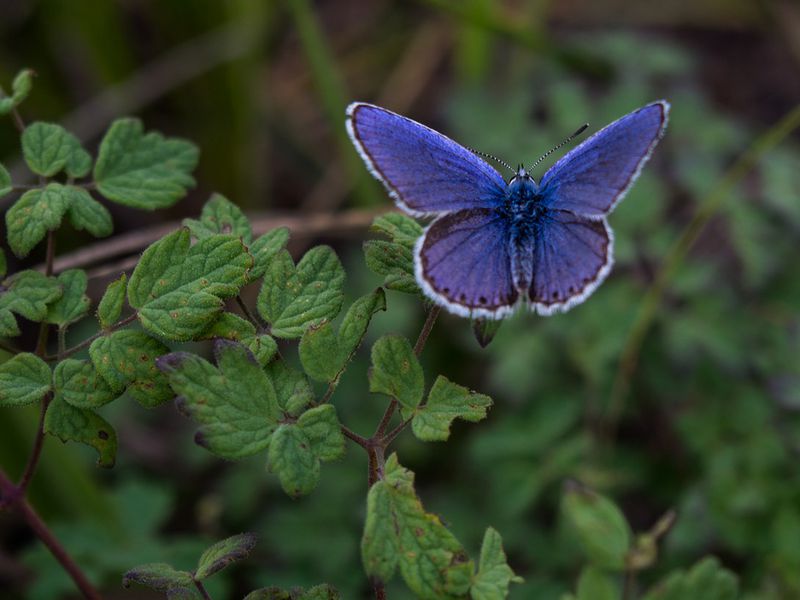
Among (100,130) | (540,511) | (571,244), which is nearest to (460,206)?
(571,244)

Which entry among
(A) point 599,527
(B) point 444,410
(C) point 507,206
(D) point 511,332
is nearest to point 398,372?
(B) point 444,410

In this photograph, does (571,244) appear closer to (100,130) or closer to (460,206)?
(460,206)

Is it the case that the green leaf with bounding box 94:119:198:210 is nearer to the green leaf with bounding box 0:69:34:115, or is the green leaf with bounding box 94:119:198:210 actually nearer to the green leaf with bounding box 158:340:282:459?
the green leaf with bounding box 0:69:34:115

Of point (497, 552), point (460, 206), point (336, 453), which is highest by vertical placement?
point (460, 206)

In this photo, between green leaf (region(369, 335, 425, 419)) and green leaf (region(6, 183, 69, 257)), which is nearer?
green leaf (region(369, 335, 425, 419))

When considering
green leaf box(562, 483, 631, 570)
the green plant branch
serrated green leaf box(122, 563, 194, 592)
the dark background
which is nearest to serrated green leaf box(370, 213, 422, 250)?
serrated green leaf box(122, 563, 194, 592)

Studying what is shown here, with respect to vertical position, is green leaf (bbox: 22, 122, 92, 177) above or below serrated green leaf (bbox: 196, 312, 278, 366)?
above

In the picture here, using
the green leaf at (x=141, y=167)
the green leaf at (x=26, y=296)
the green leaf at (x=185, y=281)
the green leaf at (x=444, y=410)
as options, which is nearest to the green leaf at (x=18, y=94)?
the green leaf at (x=141, y=167)

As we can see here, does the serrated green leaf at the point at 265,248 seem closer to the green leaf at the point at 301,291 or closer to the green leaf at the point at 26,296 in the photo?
the green leaf at the point at 301,291
